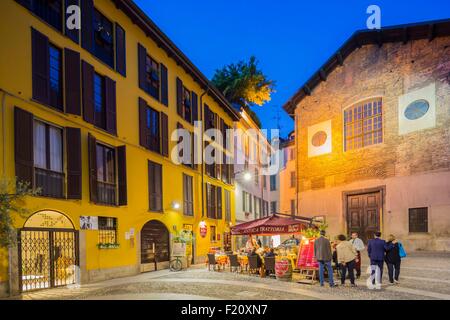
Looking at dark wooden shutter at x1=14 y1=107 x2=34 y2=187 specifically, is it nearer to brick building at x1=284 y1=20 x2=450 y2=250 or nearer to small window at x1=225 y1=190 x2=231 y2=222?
Answer: brick building at x1=284 y1=20 x2=450 y2=250

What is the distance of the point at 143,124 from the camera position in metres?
20.1

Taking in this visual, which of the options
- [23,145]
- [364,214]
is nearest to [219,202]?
[364,214]

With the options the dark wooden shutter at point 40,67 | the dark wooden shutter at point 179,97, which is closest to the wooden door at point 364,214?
the dark wooden shutter at point 179,97

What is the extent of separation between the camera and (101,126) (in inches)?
680

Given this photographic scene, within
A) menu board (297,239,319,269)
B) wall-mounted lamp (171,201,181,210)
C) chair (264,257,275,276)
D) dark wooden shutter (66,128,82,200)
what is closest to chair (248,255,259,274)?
chair (264,257,275,276)

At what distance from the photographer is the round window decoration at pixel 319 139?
92.2ft

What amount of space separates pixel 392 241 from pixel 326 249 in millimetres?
2275

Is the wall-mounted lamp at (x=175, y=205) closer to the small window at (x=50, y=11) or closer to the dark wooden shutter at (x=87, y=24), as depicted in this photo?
the dark wooden shutter at (x=87, y=24)

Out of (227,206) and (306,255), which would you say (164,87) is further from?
(227,206)

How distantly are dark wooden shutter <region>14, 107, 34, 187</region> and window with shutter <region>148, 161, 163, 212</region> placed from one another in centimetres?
811

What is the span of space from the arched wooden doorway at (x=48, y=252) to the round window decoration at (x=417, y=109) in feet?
58.6

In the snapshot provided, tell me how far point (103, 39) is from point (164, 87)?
565 cm

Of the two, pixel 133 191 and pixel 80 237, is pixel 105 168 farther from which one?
pixel 80 237
